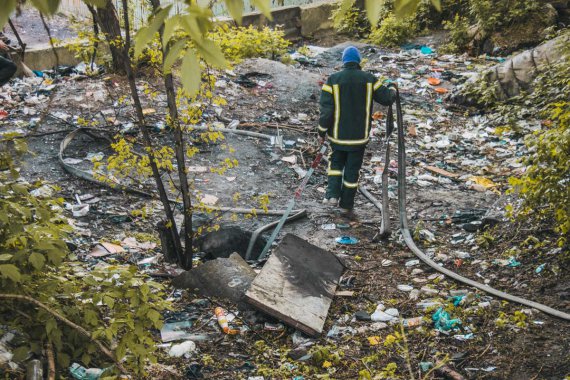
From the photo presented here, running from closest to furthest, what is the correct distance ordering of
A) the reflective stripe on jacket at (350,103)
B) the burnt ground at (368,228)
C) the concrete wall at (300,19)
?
the burnt ground at (368,228)
the reflective stripe on jacket at (350,103)
the concrete wall at (300,19)

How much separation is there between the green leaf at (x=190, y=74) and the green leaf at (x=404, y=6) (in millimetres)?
513

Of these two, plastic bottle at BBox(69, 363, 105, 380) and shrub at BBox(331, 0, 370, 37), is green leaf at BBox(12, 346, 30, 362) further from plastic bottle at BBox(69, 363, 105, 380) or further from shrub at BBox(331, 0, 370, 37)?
shrub at BBox(331, 0, 370, 37)

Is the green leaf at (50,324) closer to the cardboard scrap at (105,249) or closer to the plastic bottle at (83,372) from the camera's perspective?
the plastic bottle at (83,372)

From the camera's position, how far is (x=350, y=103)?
5988 mm

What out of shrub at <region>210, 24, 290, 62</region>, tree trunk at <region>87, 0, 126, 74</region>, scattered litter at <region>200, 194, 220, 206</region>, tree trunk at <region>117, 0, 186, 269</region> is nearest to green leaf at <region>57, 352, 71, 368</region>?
tree trunk at <region>87, 0, 126, 74</region>

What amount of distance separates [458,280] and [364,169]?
2910mm

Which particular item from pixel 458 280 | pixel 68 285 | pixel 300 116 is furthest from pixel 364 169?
pixel 68 285

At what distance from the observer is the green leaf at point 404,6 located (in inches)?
57.2

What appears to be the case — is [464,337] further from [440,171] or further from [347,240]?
[440,171]

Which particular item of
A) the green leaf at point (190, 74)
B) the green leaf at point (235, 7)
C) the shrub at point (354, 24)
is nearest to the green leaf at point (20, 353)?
the green leaf at point (190, 74)

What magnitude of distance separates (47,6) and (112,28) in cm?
532

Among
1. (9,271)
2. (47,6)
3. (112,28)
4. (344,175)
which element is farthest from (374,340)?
(112,28)

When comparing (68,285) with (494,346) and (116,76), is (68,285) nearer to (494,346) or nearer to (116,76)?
(494,346)

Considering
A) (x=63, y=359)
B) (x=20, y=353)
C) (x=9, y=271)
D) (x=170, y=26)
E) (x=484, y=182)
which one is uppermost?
(x=170, y=26)
